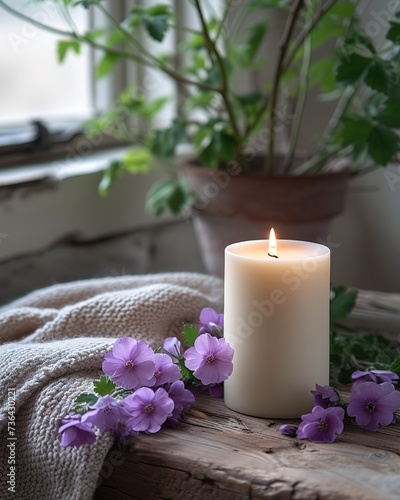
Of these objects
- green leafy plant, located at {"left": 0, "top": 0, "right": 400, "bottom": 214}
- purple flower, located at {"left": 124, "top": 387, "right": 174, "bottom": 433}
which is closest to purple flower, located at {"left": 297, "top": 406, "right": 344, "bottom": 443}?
purple flower, located at {"left": 124, "top": 387, "right": 174, "bottom": 433}

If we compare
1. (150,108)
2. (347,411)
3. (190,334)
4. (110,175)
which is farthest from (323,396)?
(150,108)

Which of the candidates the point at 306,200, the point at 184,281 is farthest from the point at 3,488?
the point at 306,200

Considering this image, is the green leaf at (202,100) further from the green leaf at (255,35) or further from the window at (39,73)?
the window at (39,73)

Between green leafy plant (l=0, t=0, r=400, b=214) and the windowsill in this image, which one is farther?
the windowsill

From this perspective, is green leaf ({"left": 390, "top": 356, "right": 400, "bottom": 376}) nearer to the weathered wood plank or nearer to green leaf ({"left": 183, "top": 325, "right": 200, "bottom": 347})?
the weathered wood plank

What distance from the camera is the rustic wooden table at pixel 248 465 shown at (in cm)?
56

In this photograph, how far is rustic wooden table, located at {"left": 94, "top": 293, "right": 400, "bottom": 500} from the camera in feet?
1.83

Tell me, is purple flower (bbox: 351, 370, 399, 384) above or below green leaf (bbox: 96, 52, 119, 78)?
below

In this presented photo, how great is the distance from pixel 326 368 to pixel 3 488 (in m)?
0.28

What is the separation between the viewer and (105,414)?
0.62 m

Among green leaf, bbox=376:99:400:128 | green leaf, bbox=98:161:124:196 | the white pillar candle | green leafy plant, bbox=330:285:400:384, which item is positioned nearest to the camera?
the white pillar candle

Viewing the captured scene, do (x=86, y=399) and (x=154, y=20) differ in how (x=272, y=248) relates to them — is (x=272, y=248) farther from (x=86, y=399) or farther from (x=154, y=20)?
(x=154, y=20)

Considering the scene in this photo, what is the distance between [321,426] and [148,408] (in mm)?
136

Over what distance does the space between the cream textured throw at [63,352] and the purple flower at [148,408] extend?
3 cm
